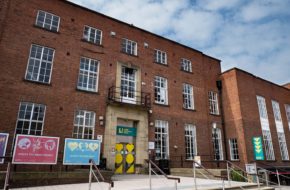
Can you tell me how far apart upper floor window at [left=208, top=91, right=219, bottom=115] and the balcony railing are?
20.4ft

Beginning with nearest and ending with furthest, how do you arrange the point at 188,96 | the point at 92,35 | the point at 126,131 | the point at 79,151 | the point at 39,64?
the point at 79,151 < the point at 39,64 < the point at 126,131 < the point at 92,35 < the point at 188,96

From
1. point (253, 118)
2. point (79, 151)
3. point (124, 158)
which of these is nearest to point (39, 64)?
point (79, 151)

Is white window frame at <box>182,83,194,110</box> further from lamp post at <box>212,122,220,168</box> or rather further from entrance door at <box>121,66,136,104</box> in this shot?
entrance door at <box>121,66,136,104</box>

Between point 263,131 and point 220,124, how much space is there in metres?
4.00

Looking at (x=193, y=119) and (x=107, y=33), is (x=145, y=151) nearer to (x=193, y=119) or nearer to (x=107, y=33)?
(x=193, y=119)

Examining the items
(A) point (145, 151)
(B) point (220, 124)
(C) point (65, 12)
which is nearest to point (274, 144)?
(B) point (220, 124)

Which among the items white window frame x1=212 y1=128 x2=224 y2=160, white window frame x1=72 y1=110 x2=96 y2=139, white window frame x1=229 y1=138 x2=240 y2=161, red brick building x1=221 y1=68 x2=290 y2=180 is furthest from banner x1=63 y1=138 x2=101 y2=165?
white window frame x1=229 y1=138 x2=240 y2=161

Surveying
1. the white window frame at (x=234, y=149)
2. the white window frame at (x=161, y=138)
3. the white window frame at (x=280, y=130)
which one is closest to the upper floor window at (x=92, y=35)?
the white window frame at (x=161, y=138)

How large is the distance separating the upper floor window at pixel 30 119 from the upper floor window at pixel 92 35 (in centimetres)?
524

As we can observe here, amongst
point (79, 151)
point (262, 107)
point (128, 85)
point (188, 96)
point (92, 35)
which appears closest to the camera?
point (79, 151)

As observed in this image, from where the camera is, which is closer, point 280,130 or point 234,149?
point 234,149

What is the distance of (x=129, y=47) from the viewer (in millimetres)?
15945

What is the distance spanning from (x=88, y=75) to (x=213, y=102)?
35.3 feet

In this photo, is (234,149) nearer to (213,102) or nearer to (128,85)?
(213,102)
